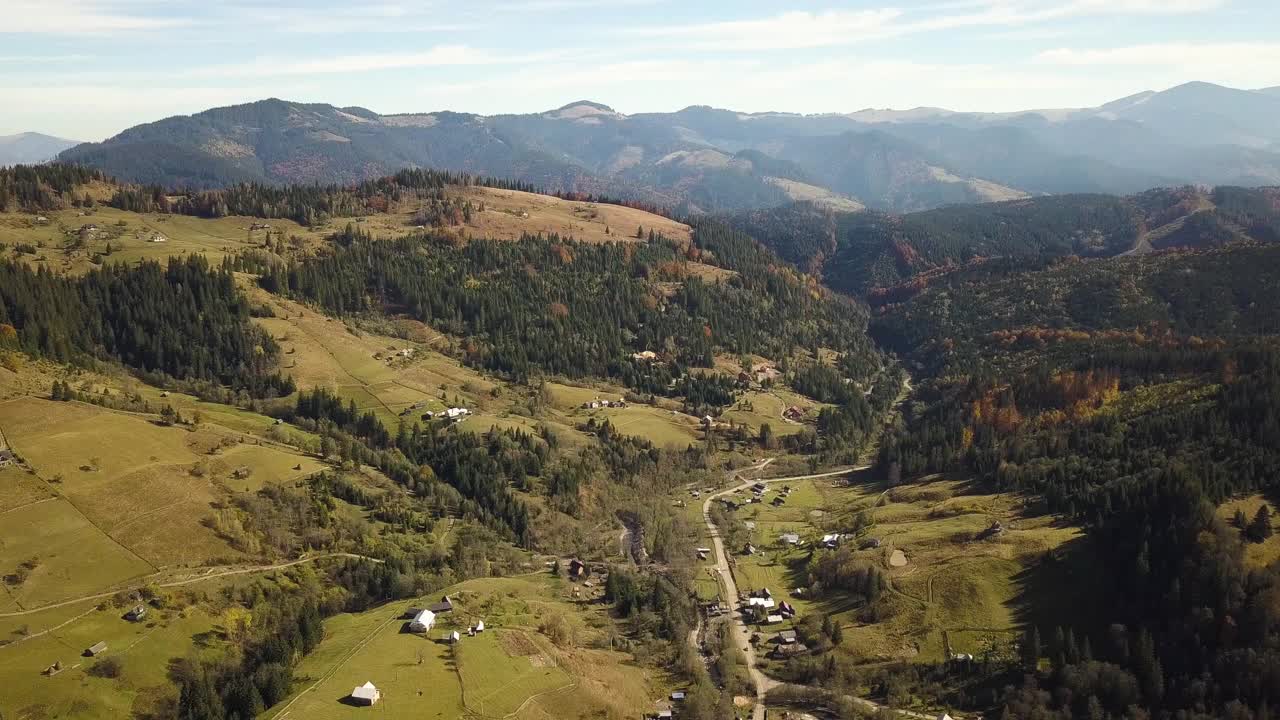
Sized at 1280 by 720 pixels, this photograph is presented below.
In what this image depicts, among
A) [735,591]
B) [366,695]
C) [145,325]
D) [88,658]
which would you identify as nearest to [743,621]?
[735,591]

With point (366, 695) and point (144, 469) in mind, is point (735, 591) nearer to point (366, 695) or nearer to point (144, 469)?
point (366, 695)

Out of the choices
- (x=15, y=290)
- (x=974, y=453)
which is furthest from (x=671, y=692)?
(x=15, y=290)

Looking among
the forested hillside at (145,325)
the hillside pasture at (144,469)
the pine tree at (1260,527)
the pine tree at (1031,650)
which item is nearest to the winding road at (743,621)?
the pine tree at (1031,650)

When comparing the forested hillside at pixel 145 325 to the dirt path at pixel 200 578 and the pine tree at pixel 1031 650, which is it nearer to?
the dirt path at pixel 200 578

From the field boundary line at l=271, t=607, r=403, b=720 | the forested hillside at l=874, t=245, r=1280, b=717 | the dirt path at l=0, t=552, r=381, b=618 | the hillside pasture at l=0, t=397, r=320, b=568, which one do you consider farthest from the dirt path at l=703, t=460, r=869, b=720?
the hillside pasture at l=0, t=397, r=320, b=568

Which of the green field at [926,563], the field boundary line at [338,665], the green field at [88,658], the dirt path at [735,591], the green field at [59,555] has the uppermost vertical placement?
the green field at [59,555]

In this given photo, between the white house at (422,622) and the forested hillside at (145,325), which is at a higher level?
the forested hillside at (145,325)

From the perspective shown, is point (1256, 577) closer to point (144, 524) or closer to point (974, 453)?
point (974, 453)
